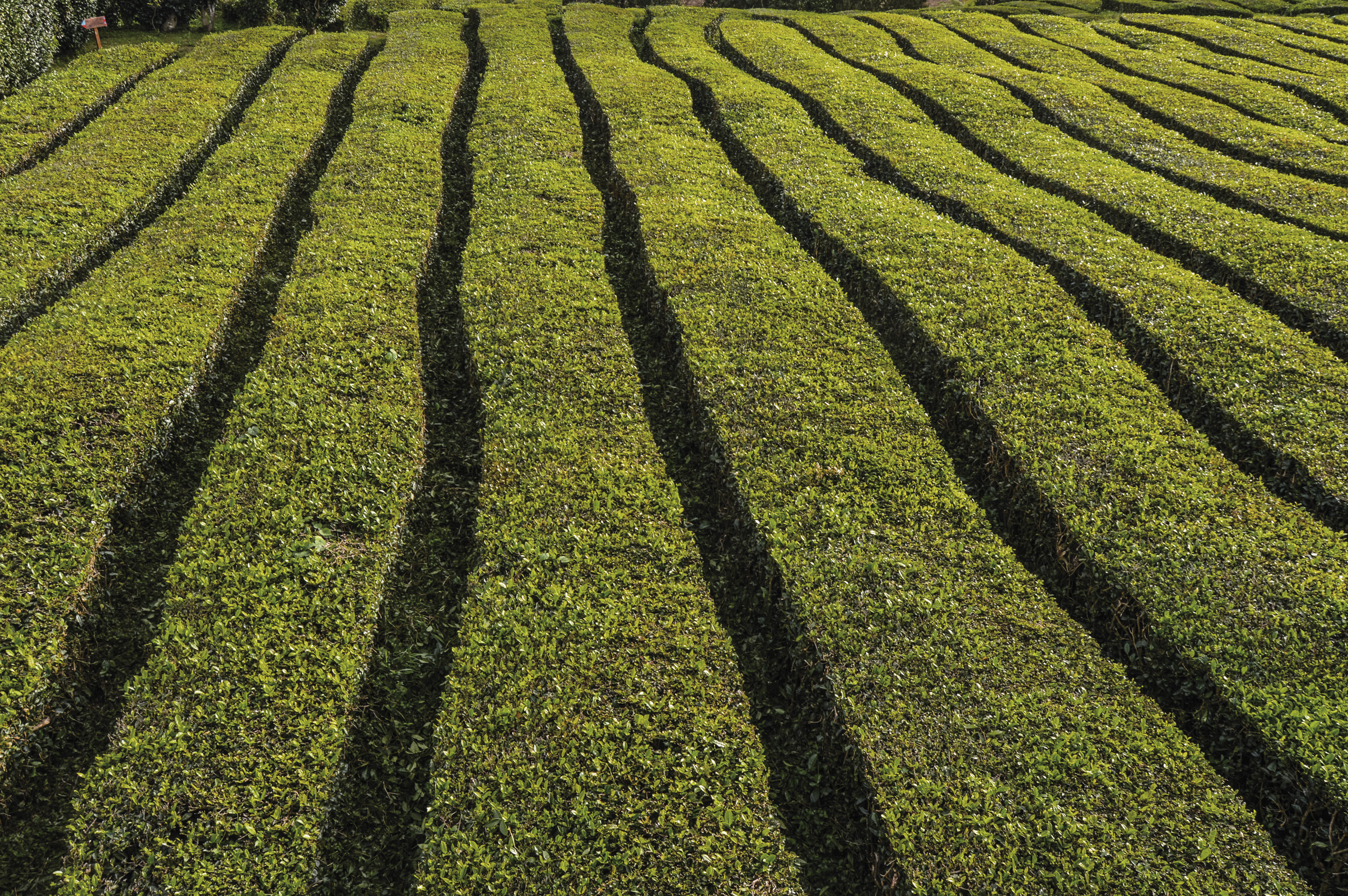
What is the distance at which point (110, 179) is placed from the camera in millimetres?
18500

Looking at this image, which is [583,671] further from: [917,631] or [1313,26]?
[1313,26]

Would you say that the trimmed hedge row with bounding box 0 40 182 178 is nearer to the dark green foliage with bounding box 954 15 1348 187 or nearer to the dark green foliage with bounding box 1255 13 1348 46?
the dark green foliage with bounding box 954 15 1348 187

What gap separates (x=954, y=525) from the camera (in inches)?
420

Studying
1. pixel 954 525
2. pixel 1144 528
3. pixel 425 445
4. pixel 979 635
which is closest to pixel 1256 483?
pixel 1144 528

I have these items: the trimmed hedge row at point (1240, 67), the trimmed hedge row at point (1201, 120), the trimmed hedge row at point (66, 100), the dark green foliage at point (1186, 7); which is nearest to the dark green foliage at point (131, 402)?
the trimmed hedge row at point (66, 100)

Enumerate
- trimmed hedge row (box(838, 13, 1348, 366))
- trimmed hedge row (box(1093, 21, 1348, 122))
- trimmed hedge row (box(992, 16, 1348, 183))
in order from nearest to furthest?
trimmed hedge row (box(838, 13, 1348, 366))
trimmed hedge row (box(992, 16, 1348, 183))
trimmed hedge row (box(1093, 21, 1348, 122))

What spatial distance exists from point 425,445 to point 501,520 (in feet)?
9.82

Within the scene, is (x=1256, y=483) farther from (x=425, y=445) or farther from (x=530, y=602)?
(x=425, y=445)

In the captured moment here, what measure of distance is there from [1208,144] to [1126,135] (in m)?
2.86

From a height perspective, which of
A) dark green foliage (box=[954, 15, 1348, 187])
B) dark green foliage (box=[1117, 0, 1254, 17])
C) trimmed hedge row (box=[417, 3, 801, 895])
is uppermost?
dark green foliage (box=[1117, 0, 1254, 17])

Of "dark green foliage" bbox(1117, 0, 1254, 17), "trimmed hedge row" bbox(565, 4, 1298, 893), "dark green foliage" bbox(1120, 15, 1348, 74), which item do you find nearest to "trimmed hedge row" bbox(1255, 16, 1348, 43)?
"dark green foliage" bbox(1120, 15, 1348, 74)

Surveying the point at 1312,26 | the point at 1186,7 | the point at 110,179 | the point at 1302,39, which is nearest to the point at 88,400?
the point at 110,179

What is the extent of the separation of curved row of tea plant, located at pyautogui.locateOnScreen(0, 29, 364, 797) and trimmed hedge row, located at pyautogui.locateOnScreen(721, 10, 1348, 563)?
1720cm

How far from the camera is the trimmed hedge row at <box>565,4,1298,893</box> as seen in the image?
286 inches
